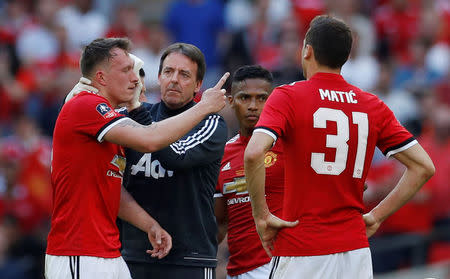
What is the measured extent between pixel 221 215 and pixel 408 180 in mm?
1842

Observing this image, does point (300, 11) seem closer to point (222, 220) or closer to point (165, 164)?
point (222, 220)

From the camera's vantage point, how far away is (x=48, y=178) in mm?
11117

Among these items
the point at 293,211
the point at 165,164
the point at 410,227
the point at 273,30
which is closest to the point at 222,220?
the point at 165,164

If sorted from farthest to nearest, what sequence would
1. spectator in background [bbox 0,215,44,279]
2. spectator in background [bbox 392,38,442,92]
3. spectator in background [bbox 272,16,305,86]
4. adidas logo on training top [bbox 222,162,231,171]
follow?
spectator in background [bbox 392,38,442,92] → spectator in background [bbox 272,16,305,86] → spectator in background [bbox 0,215,44,279] → adidas logo on training top [bbox 222,162,231,171]

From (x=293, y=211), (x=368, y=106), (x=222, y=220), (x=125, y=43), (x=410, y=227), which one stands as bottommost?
(x=410, y=227)

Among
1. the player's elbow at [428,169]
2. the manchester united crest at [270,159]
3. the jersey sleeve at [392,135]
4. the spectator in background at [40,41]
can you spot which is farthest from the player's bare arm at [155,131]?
the spectator in background at [40,41]

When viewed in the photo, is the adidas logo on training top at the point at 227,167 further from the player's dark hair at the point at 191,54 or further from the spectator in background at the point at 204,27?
the spectator in background at the point at 204,27

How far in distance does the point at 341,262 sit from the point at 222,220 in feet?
5.99

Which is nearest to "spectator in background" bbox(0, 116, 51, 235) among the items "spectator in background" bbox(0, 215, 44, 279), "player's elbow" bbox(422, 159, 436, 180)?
"spectator in background" bbox(0, 215, 44, 279)

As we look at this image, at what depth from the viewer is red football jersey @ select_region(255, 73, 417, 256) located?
5.19 meters

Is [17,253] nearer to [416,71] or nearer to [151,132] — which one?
[151,132]

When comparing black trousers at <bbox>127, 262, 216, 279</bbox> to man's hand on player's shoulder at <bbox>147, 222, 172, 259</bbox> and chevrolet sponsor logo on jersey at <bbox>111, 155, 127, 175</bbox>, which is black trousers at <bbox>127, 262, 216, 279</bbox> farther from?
chevrolet sponsor logo on jersey at <bbox>111, 155, 127, 175</bbox>

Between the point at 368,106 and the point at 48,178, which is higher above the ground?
the point at 368,106

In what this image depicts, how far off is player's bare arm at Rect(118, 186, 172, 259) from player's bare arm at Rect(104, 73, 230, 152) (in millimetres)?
611
